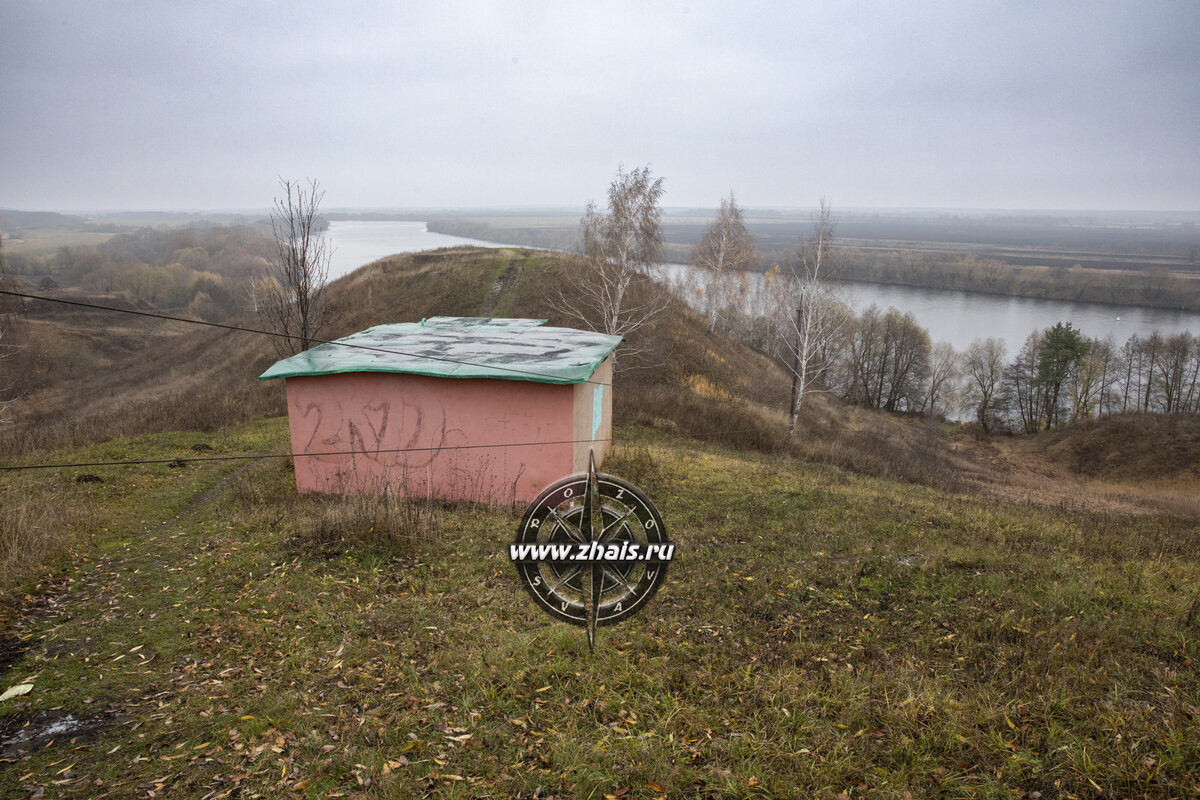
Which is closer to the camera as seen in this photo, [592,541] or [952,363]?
[592,541]

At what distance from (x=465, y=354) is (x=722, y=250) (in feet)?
84.3

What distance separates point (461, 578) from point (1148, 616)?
302 inches

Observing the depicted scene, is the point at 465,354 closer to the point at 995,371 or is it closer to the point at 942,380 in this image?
the point at 942,380

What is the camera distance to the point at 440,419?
37.0 feet

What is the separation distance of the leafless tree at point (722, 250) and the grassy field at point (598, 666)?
26813 mm

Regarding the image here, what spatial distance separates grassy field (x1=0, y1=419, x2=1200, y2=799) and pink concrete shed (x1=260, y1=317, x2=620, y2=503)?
146 cm

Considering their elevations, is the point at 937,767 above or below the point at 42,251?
below

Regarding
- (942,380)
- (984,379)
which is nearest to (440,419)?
(942,380)

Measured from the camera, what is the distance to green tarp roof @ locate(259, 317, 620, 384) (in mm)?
10875

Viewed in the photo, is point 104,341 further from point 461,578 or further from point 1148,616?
point 1148,616

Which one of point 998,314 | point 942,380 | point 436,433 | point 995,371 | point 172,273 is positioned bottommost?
point 942,380

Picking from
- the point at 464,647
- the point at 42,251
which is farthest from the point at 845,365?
the point at 42,251

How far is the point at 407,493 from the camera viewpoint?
1155 centimetres

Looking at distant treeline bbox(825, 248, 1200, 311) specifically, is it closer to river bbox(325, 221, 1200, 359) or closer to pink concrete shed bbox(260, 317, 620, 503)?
river bbox(325, 221, 1200, 359)
